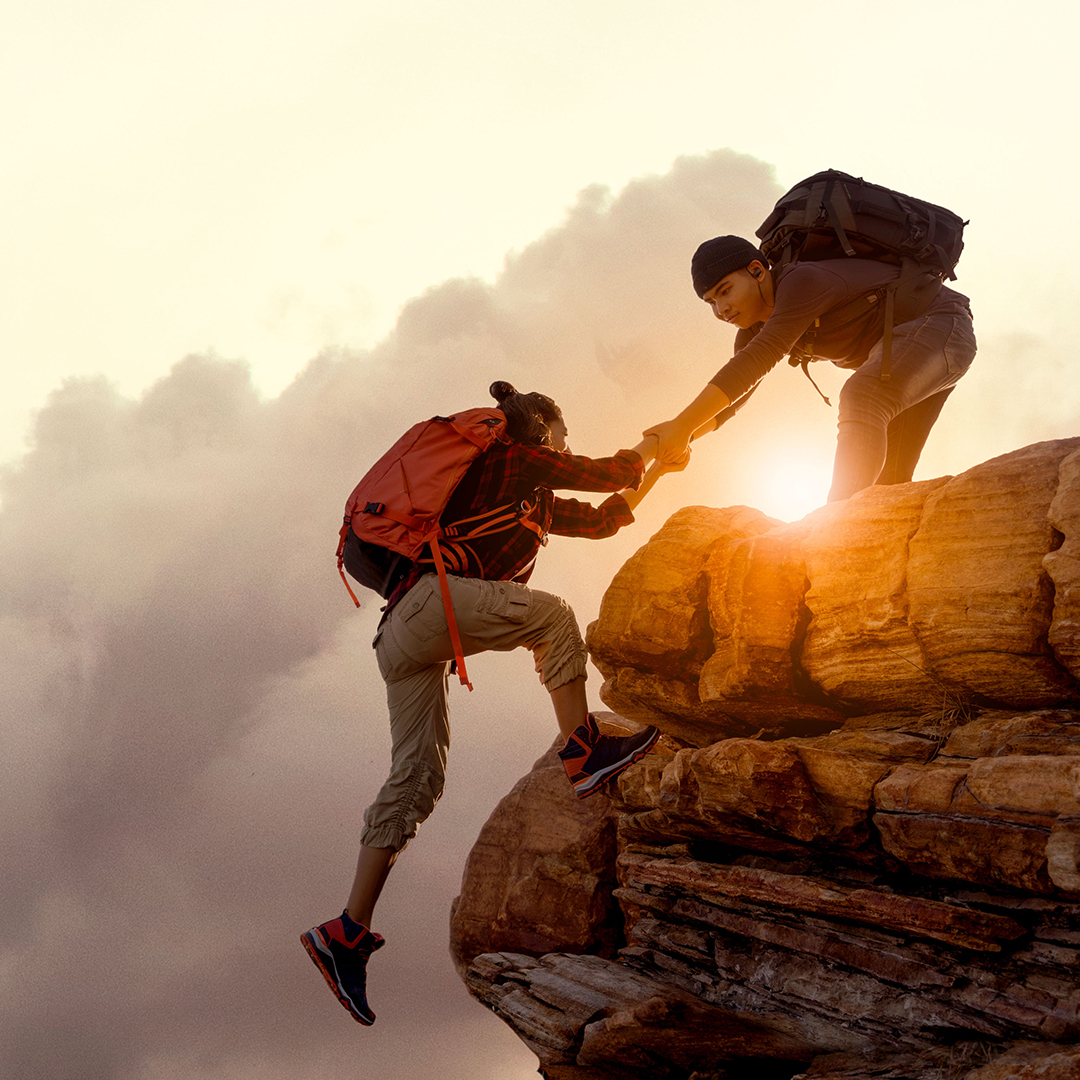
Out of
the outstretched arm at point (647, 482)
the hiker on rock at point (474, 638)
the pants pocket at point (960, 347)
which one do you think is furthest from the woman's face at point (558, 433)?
the pants pocket at point (960, 347)

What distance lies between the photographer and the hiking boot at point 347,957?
9227 millimetres

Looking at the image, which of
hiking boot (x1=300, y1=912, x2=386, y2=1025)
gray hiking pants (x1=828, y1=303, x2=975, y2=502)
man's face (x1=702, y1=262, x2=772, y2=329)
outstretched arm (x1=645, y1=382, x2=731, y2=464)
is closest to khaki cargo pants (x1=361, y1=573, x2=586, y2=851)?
hiking boot (x1=300, y1=912, x2=386, y2=1025)

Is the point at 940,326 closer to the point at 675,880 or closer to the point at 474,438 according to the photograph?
the point at 474,438

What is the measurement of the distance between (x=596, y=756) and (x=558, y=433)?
11.2 ft

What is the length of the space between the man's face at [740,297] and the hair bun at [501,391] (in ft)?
12.4

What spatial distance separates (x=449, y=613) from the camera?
8836mm

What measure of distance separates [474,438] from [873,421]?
542 cm

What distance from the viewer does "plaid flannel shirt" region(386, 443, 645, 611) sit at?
30.0ft

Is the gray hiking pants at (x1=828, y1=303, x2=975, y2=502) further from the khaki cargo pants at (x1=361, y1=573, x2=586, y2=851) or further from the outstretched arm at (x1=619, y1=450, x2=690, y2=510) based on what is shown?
the khaki cargo pants at (x1=361, y1=573, x2=586, y2=851)

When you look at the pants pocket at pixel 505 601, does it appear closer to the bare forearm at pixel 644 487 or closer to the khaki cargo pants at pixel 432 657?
the khaki cargo pants at pixel 432 657

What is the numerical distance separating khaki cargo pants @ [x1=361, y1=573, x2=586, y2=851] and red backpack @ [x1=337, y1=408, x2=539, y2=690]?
0.71ft

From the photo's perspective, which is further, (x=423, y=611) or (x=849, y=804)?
(x=849, y=804)

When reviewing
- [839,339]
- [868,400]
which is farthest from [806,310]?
[868,400]

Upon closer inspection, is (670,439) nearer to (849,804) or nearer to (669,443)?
(669,443)
